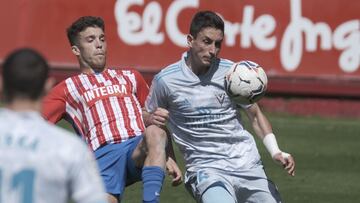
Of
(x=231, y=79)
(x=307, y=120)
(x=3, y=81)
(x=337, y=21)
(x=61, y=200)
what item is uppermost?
(x=3, y=81)

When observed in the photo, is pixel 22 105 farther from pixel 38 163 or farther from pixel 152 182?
pixel 152 182

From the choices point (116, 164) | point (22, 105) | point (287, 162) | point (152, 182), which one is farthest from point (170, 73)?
point (22, 105)

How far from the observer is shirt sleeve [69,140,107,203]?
502cm

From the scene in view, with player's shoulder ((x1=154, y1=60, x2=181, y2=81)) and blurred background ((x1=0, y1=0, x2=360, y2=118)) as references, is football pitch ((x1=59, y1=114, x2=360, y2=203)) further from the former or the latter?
player's shoulder ((x1=154, y1=60, x2=181, y2=81))

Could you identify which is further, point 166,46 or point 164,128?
point 166,46

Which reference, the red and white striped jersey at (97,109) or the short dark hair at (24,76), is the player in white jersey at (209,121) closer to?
the red and white striped jersey at (97,109)

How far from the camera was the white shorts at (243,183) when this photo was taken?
862 cm

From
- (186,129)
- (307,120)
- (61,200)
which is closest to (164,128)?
(186,129)

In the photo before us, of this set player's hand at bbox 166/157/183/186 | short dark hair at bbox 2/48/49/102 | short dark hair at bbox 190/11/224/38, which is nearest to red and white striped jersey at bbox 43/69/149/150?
player's hand at bbox 166/157/183/186

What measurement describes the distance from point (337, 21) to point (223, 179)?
34.9 feet

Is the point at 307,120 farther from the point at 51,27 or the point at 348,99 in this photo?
the point at 51,27

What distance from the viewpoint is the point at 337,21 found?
18.8 metres

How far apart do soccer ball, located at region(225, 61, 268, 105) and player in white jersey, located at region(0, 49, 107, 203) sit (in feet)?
11.9

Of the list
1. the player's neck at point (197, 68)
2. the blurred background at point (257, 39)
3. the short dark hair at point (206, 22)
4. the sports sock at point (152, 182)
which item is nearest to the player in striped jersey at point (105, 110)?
the sports sock at point (152, 182)
